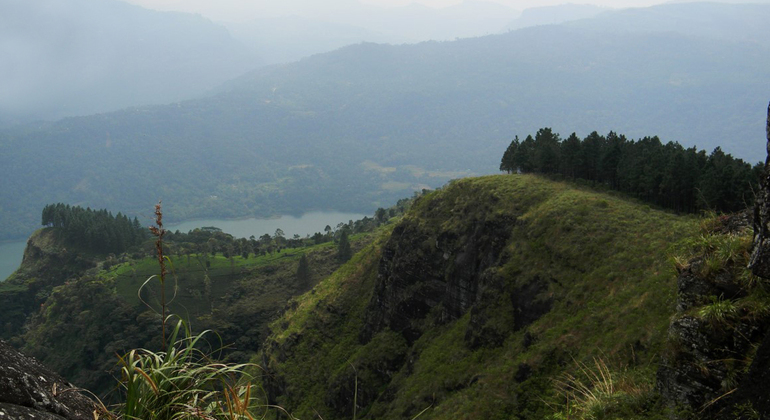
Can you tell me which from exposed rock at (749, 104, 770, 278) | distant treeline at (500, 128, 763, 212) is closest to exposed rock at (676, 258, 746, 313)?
exposed rock at (749, 104, 770, 278)

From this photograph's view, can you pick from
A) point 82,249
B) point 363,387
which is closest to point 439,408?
point 363,387

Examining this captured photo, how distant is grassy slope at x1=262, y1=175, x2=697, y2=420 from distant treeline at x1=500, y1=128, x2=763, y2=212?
290cm

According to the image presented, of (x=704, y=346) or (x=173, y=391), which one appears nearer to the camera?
(x=173, y=391)

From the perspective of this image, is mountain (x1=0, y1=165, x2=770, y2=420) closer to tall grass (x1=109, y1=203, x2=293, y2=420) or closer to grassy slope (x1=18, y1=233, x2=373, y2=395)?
tall grass (x1=109, y1=203, x2=293, y2=420)

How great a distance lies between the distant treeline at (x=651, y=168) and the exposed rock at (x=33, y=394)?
985 inches

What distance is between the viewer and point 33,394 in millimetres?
3855

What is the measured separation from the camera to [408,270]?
140 ft

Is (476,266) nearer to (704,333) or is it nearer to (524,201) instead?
(524,201)

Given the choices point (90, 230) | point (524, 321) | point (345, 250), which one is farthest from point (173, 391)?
point (90, 230)

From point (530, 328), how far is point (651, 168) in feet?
56.2

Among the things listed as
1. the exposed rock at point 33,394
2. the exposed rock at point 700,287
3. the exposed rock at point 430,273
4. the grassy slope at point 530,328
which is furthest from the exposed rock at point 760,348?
the exposed rock at point 430,273

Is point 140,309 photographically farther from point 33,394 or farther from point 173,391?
point 173,391

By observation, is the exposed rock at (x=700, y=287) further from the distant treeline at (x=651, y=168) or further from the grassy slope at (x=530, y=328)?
the distant treeline at (x=651, y=168)

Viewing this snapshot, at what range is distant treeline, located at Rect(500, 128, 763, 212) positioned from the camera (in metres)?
29.2
